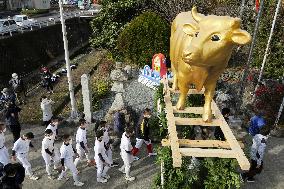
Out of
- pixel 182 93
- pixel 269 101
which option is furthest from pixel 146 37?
pixel 182 93

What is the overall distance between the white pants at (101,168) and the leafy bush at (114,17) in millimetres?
12682

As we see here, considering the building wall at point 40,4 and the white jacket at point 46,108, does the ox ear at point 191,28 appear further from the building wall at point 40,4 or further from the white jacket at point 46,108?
the building wall at point 40,4

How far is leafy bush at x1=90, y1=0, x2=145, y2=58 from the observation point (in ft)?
71.1

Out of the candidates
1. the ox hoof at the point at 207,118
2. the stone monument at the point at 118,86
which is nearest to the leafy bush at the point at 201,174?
the ox hoof at the point at 207,118

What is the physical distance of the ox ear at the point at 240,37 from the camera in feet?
20.5

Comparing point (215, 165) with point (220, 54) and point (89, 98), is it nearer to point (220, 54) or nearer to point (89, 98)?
point (220, 54)

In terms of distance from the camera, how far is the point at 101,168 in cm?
987

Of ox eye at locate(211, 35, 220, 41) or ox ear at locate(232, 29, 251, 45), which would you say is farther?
ox eye at locate(211, 35, 220, 41)

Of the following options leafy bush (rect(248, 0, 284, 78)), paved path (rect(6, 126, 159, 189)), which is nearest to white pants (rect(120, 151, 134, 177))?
paved path (rect(6, 126, 159, 189))

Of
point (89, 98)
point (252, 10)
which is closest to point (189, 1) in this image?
point (252, 10)

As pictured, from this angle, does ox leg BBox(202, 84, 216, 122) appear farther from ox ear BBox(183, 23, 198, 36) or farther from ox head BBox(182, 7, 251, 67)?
ox ear BBox(183, 23, 198, 36)

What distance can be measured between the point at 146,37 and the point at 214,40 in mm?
12848

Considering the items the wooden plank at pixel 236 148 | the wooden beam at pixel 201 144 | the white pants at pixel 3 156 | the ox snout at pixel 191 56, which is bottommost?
the white pants at pixel 3 156

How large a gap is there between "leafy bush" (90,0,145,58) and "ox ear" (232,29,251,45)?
15.9 m
